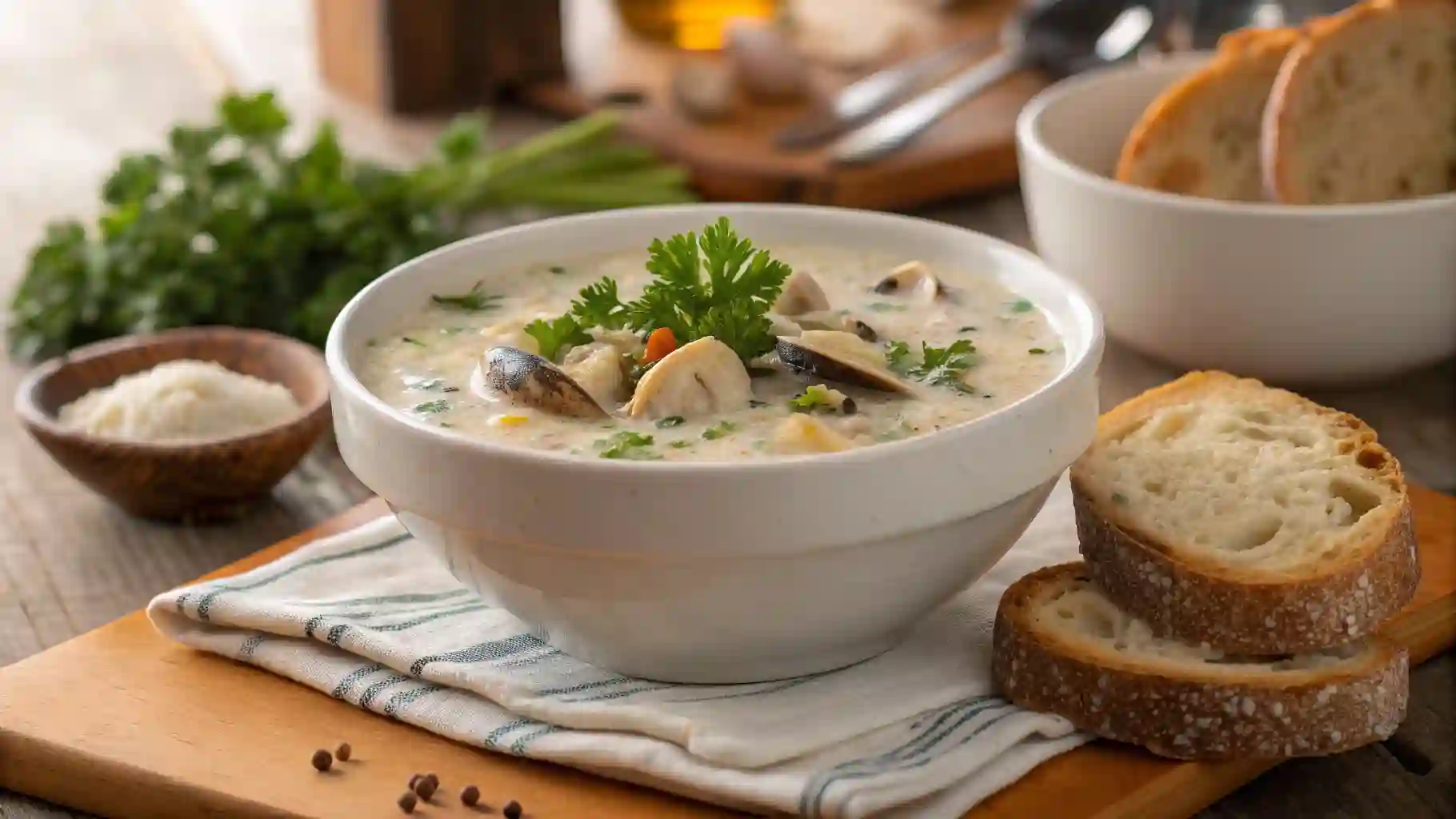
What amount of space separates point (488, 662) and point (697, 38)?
304 centimetres

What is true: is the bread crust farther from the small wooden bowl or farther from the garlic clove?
the garlic clove

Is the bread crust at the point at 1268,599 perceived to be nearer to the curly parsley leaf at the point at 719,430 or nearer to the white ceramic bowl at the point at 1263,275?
the curly parsley leaf at the point at 719,430

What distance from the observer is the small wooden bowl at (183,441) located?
8.46 feet

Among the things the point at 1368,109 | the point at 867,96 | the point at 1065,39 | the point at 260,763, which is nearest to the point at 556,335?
the point at 260,763

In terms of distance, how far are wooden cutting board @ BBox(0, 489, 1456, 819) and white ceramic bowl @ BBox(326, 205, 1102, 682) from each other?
0.18 meters

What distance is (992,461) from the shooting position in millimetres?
1878

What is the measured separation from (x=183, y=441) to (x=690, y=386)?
0.97m

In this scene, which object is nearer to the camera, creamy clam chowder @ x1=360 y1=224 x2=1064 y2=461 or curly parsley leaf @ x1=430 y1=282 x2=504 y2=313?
creamy clam chowder @ x1=360 y1=224 x2=1064 y2=461

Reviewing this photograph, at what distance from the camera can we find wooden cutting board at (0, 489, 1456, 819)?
187 centimetres

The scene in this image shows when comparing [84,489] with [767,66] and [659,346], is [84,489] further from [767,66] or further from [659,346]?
[767,66]

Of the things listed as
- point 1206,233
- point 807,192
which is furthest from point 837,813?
point 807,192

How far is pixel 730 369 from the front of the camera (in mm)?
1983

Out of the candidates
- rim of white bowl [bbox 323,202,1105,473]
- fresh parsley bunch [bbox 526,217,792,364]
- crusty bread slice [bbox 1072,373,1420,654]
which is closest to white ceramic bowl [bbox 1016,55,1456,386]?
crusty bread slice [bbox 1072,373,1420,654]

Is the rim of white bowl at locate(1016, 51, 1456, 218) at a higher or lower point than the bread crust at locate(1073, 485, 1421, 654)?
higher
